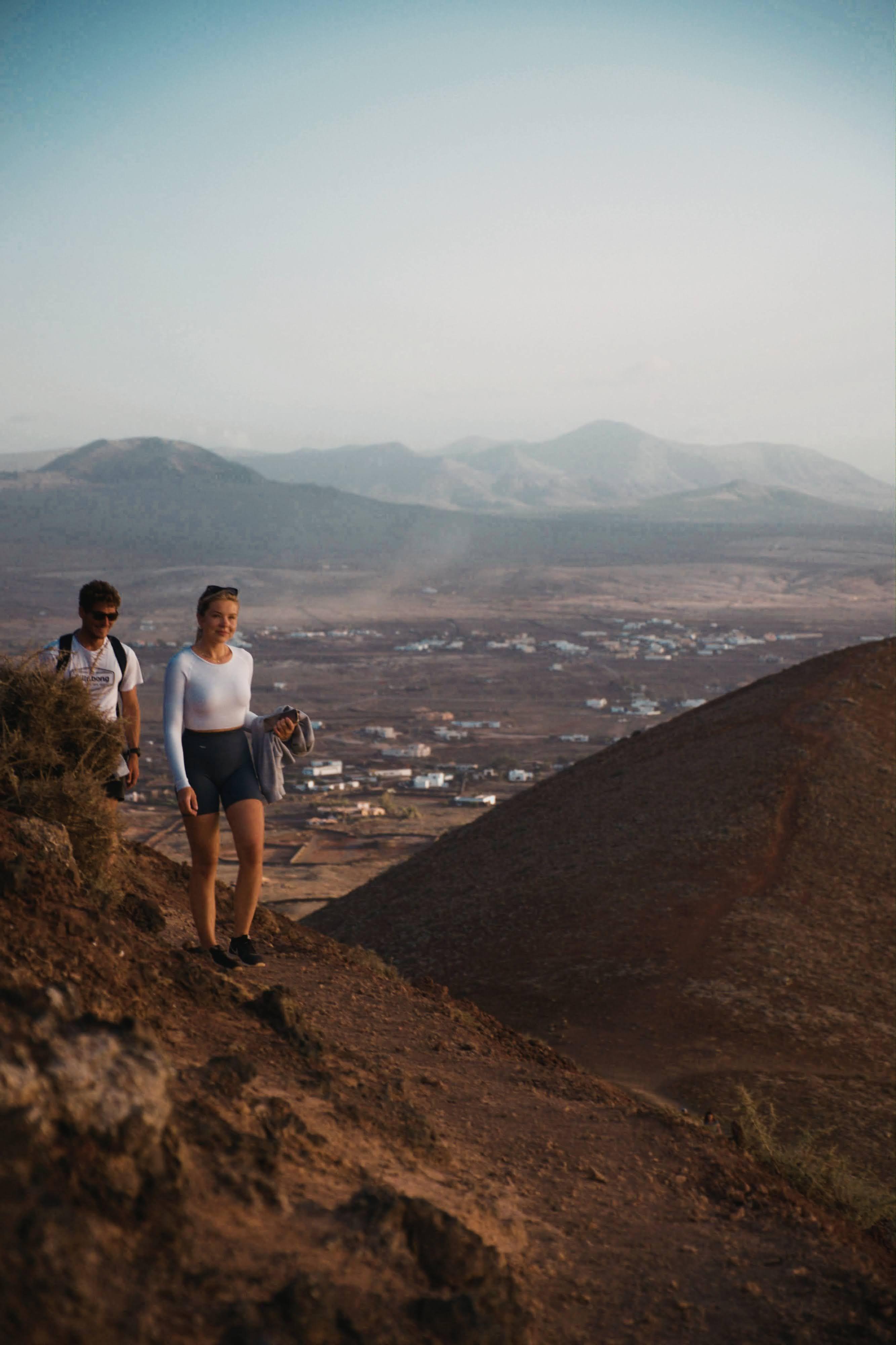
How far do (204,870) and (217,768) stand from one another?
0.52 meters

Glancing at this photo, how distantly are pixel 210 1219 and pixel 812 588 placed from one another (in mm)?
115017

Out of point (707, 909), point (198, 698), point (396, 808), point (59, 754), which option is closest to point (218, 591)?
point (198, 698)

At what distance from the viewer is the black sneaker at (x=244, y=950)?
5.63 m

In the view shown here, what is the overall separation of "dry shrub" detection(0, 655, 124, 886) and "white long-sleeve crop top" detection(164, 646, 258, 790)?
101cm

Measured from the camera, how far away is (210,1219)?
2.64 m

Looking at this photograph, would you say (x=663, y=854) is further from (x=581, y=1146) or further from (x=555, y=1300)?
(x=555, y=1300)

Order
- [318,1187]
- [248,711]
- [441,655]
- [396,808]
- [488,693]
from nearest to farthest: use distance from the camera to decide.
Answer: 1. [318,1187]
2. [248,711]
3. [396,808]
4. [488,693]
5. [441,655]

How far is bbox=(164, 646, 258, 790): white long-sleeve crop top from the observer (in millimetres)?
4883

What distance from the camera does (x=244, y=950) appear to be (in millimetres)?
5637

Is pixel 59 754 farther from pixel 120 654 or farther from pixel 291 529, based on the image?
pixel 291 529

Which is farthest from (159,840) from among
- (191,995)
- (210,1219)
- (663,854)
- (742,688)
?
(210,1219)

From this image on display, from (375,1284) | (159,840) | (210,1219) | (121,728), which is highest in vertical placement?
(121,728)

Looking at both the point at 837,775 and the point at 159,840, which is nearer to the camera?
the point at 837,775

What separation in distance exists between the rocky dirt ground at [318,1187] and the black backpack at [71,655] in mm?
871
